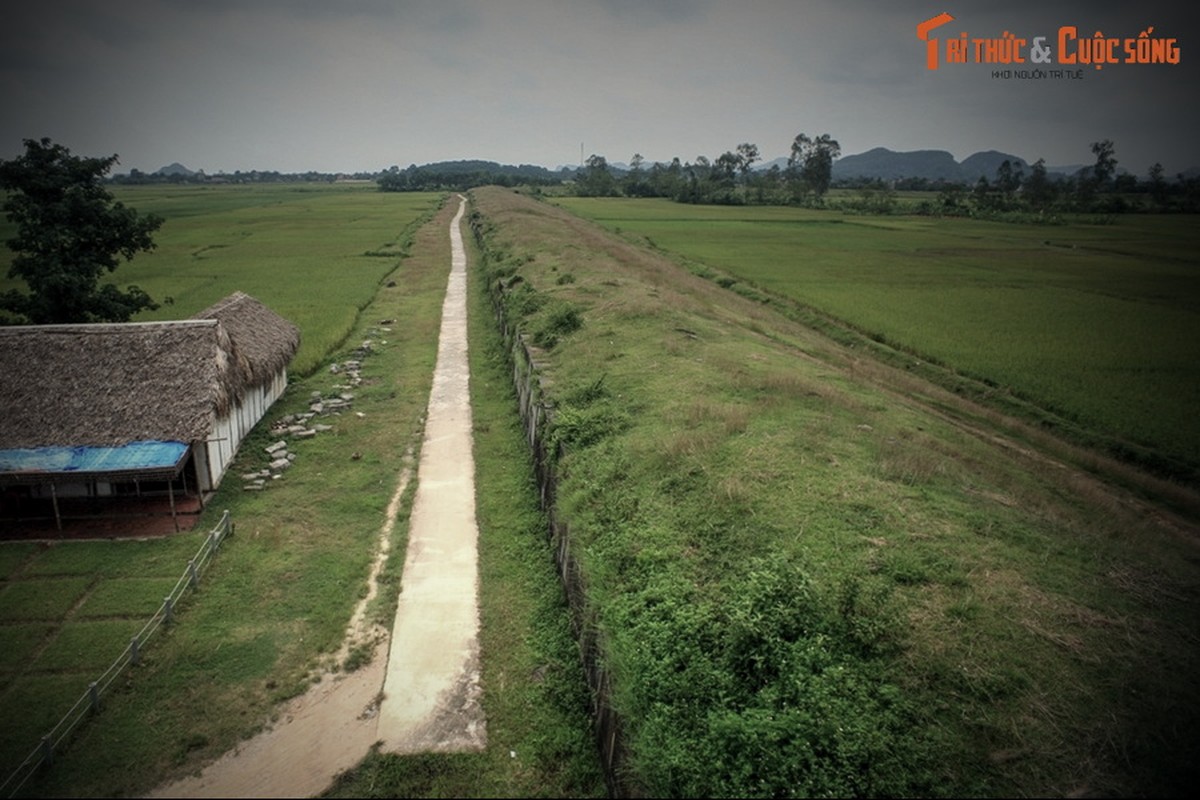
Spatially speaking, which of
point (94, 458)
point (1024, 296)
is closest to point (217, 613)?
point (94, 458)

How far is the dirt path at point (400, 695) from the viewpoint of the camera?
761cm

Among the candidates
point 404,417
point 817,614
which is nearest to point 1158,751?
Result: point 817,614

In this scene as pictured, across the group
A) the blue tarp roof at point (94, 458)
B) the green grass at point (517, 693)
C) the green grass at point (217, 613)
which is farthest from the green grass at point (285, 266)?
the green grass at point (517, 693)

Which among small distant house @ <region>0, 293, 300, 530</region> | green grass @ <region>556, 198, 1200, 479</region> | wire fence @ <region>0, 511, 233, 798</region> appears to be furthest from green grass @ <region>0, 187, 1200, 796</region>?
green grass @ <region>556, 198, 1200, 479</region>

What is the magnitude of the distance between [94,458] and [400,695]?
8711 millimetres

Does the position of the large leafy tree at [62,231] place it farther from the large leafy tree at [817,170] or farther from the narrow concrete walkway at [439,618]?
the large leafy tree at [817,170]

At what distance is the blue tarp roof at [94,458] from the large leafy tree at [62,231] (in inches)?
280

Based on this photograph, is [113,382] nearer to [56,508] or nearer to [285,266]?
[56,508]

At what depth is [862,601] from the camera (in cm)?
780

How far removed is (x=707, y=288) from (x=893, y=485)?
25659 millimetres

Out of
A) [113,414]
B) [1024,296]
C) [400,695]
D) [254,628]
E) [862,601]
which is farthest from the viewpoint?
[1024,296]

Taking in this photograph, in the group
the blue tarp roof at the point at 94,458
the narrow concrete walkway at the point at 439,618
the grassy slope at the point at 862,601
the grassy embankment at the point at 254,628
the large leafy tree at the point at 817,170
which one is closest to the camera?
the grassy slope at the point at 862,601

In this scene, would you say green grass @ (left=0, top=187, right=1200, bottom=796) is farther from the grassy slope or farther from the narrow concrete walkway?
the narrow concrete walkway

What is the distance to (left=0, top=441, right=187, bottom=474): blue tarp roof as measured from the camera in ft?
39.7
